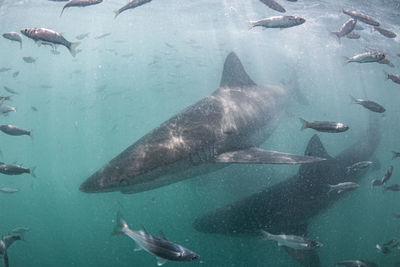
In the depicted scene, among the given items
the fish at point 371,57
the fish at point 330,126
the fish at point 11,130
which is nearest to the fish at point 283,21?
the fish at point 371,57

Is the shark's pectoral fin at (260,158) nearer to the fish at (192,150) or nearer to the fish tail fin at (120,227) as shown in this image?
the fish at (192,150)

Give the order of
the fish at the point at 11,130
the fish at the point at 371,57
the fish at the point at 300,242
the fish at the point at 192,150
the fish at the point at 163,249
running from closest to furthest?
the fish at the point at 163,249
the fish at the point at 300,242
the fish at the point at 192,150
the fish at the point at 371,57
the fish at the point at 11,130

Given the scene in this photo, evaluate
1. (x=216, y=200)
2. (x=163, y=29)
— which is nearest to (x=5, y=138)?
(x=163, y=29)

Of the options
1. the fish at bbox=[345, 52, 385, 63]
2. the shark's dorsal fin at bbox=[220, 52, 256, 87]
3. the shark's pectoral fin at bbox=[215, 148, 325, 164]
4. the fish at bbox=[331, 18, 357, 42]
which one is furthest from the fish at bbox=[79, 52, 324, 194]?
the fish at bbox=[331, 18, 357, 42]

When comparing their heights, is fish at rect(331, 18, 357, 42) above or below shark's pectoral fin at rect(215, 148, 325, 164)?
above

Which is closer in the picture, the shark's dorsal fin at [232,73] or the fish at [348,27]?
the fish at [348,27]

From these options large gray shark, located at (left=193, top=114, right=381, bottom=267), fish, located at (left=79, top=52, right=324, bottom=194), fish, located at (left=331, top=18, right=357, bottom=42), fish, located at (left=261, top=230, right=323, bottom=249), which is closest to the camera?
fish, located at (left=261, top=230, right=323, bottom=249)

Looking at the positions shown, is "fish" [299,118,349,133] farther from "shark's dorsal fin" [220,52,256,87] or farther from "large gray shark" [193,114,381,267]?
"shark's dorsal fin" [220,52,256,87]

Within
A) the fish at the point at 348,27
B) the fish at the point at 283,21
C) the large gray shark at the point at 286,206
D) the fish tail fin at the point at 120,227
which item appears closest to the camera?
the fish tail fin at the point at 120,227

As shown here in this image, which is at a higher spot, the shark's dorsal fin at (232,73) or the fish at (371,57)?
the fish at (371,57)

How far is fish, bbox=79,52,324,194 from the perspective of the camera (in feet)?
14.1

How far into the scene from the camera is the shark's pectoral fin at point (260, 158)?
4.76m

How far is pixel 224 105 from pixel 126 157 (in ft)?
10.2

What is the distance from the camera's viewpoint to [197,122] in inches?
Answer: 218
